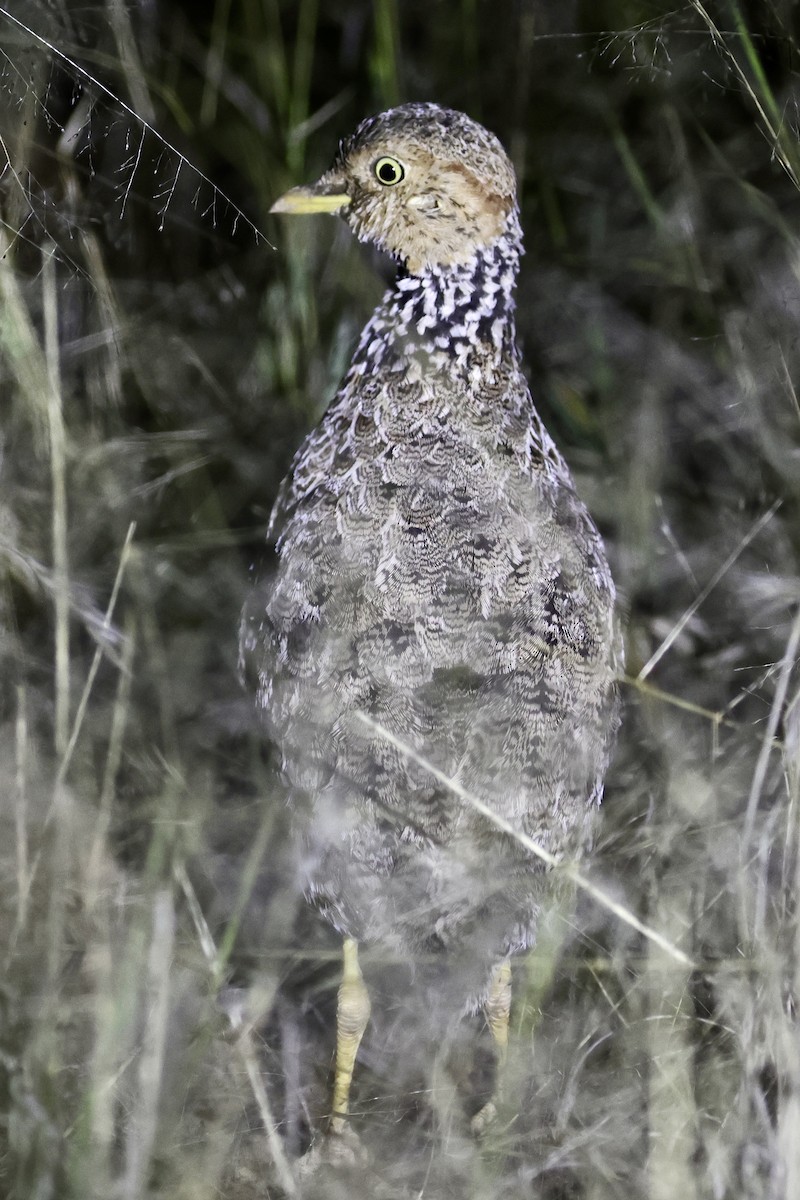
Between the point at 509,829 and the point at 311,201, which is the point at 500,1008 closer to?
the point at 509,829

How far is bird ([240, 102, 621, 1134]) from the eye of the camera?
2.15m

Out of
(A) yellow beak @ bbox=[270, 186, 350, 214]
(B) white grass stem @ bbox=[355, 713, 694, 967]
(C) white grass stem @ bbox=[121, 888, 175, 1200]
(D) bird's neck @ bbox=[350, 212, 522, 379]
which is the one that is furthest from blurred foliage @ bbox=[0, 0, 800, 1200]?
(D) bird's neck @ bbox=[350, 212, 522, 379]

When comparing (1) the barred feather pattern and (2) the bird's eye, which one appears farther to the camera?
(2) the bird's eye

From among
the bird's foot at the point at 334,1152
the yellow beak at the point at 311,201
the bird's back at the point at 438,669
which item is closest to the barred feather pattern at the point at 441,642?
the bird's back at the point at 438,669

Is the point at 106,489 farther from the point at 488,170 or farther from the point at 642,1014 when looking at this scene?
the point at 642,1014

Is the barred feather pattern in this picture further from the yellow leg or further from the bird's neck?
the yellow leg

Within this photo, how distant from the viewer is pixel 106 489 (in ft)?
9.34

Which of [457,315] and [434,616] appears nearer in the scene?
[434,616]

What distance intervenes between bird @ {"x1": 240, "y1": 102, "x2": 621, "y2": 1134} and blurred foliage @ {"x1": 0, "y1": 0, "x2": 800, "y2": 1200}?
0.26 m

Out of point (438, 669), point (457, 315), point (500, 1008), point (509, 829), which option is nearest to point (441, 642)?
point (438, 669)

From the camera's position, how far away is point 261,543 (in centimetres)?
300

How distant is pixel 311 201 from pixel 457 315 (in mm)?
433

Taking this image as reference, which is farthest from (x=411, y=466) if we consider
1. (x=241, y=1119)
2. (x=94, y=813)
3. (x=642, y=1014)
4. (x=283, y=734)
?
(x=241, y=1119)

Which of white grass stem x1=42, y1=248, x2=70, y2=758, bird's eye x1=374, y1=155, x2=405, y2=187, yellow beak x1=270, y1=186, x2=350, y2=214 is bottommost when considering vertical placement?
white grass stem x1=42, y1=248, x2=70, y2=758
